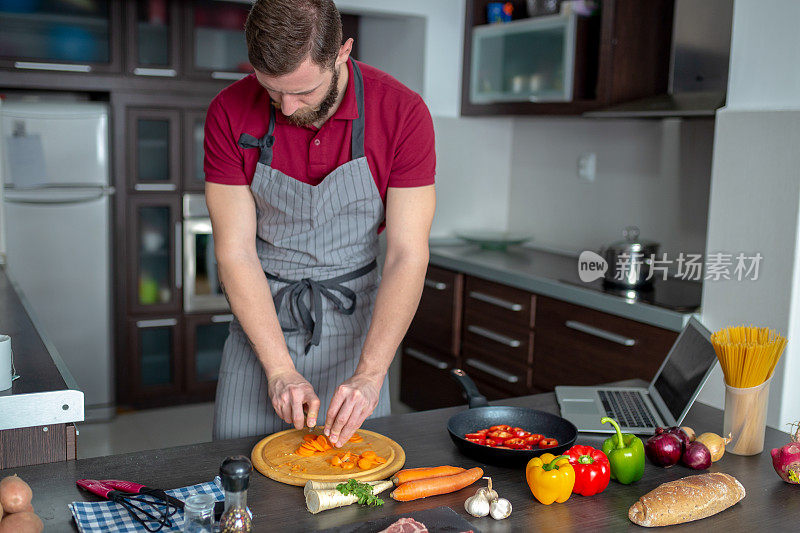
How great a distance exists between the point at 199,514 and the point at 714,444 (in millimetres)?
889

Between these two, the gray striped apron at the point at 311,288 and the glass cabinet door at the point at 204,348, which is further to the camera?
the glass cabinet door at the point at 204,348

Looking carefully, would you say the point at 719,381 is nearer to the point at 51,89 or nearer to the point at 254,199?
the point at 254,199

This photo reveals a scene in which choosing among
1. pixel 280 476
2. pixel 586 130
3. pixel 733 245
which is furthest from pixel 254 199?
pixel 586 130

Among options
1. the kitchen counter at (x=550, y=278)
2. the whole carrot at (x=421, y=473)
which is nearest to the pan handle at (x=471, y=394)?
the whole carrot at (x=421, y=473)

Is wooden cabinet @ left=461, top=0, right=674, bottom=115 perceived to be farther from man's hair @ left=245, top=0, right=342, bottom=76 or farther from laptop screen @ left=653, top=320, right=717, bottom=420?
man's hair @ left=245, top=0, right=342, bottom=76

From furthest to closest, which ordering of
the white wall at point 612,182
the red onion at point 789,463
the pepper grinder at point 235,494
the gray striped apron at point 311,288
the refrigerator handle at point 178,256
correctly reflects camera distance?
the refrigerator handle at point 178,256 → the white wall at point 612,182 → the gray striped apron at point 311,288 → the red onion at point 789,463 → the pepper grinder at point 235,494

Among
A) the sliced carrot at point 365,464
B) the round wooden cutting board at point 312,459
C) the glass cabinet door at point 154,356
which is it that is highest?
the sliced carrot at point 365,464

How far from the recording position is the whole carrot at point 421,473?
1286 mm

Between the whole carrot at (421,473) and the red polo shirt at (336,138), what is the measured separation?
65 cm

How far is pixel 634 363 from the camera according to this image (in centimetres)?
279

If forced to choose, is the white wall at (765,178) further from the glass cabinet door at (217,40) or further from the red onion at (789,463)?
the glass cabinet door at (217,40)

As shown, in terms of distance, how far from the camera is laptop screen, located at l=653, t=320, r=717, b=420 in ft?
5.08

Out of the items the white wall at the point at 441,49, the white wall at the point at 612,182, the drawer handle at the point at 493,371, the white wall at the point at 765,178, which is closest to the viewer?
the white wall at the point at 765,178

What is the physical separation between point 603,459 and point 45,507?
85 centimetres
